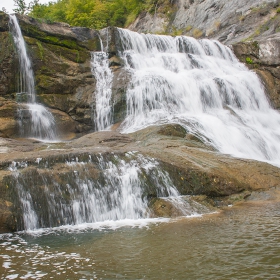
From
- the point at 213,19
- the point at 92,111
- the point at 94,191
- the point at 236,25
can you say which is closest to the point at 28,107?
the point at 92,111

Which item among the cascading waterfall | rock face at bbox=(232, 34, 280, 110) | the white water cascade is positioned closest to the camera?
the white water cascade

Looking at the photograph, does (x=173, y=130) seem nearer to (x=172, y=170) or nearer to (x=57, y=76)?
(x=172, y=170)

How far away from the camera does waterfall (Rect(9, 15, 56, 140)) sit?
1477 cm

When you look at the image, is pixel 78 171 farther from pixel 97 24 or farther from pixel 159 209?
pixel 97 24

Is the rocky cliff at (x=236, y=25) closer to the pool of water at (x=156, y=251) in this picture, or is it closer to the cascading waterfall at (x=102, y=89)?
the cascading waterfall at (x=102, y=89)

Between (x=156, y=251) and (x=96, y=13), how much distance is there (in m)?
39.1

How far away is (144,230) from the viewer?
618cm

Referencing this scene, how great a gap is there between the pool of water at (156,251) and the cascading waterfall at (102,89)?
32.0 feet

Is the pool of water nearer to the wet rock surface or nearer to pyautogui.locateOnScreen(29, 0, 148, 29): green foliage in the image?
the wet rock surface

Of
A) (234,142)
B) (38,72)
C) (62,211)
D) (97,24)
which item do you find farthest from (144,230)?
(97,24)

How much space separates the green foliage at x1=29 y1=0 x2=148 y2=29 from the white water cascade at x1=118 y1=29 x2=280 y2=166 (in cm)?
1900

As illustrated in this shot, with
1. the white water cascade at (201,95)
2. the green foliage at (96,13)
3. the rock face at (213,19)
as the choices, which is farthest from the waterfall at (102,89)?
the green foliage at (96,13)

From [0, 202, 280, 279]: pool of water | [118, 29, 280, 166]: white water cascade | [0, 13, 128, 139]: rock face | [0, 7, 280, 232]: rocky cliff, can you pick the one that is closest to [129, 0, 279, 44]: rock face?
[0, 7, 280, 232]: rocky cliff

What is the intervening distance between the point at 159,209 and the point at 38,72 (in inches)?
467
